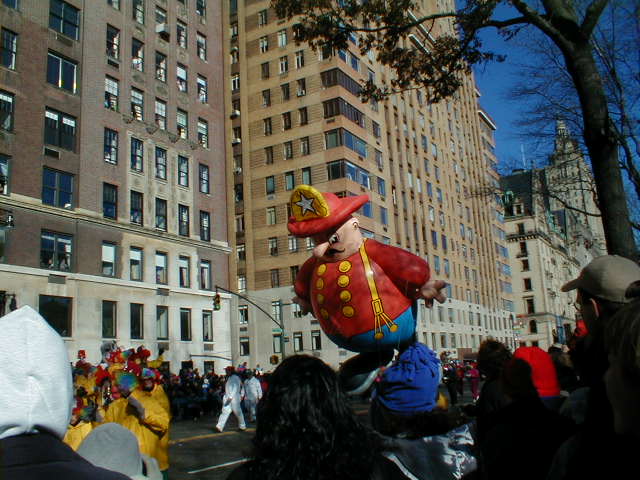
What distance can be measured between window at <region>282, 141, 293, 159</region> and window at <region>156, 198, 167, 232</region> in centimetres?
1600

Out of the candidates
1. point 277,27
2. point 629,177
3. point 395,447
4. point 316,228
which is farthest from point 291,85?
point 395,447

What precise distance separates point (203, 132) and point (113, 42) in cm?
748

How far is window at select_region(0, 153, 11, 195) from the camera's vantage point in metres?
25.8

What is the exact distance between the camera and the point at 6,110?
1046 inches

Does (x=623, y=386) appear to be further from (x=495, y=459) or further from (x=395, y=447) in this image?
(x=495, y=459)

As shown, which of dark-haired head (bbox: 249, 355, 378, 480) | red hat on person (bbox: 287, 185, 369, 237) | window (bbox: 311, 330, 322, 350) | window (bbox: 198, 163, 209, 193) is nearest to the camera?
dark-haired head (bbox: 249, 355, 378, 480)

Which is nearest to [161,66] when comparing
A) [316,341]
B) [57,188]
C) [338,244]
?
[57,188]

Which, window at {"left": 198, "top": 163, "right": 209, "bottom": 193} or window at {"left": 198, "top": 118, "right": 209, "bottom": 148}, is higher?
window at {"left": 198, "top": 118, "right": 209, "bottom": 148}

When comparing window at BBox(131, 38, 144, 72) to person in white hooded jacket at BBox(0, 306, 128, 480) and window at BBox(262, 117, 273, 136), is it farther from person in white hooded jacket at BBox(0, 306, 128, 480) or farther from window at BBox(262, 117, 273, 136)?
person in white hooded jacket at BBox(0, 306, 128, 480)

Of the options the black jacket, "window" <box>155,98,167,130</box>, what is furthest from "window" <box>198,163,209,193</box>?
the black jacket

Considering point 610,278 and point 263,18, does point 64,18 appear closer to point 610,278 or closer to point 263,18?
point 263,18

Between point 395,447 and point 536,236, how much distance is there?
3624 inches

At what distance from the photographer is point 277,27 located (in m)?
49.5

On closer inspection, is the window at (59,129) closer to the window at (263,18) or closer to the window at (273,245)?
the window at (273,245)
